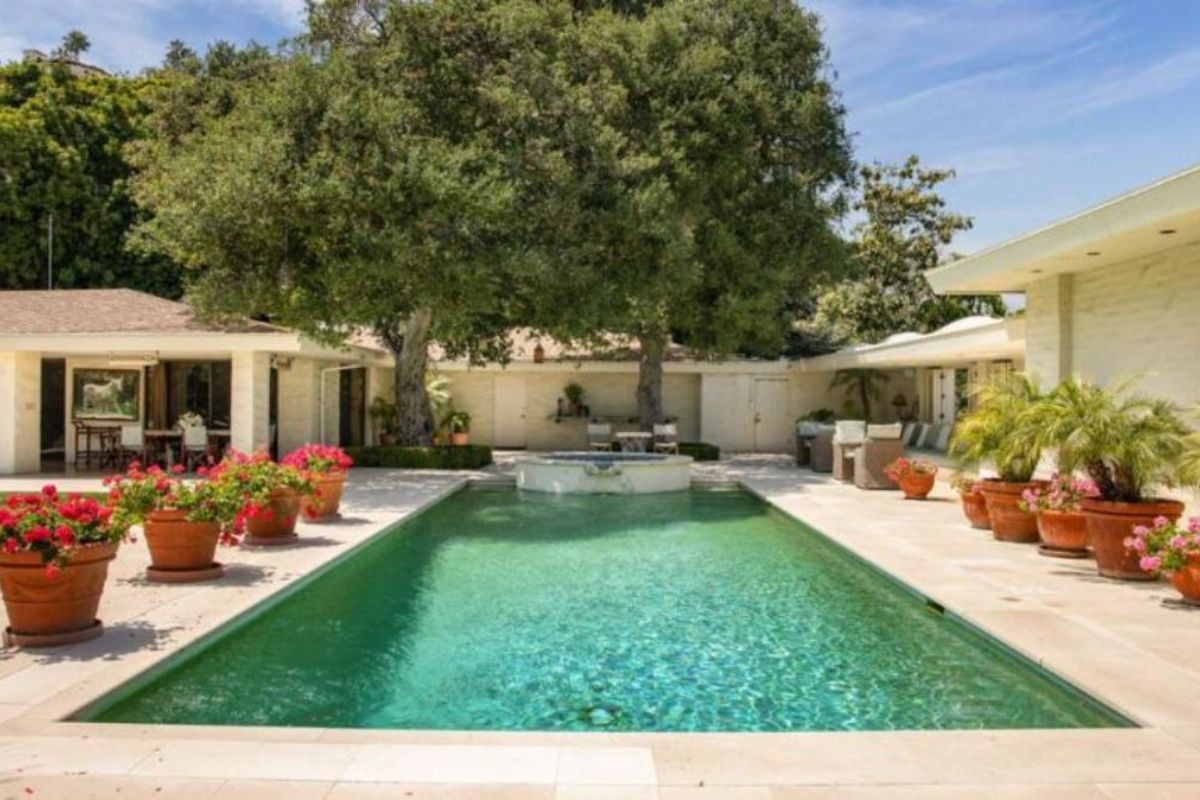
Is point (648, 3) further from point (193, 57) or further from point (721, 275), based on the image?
point (193, 57)

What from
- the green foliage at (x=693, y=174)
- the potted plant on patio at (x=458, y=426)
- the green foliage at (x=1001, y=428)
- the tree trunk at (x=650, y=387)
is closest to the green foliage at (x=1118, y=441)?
the green foliage at (x=1001, y=428)

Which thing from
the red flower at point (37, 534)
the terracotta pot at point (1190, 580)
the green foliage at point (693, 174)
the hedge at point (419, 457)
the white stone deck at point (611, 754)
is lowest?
the white stone deck at point (611, 754)

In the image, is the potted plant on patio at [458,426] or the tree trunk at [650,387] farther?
the potted plant on patio at [458,426]

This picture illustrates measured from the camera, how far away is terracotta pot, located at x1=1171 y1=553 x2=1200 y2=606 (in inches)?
285

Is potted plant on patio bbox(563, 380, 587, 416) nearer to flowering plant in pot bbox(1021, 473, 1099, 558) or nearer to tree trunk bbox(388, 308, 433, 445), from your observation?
tree trunk bbox(388, 308, 433, 445)

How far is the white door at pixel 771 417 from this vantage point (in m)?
27.8

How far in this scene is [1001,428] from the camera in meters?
10.9

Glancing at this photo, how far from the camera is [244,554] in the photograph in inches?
392

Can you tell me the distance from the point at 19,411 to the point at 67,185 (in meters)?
16.1

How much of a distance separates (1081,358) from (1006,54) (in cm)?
804

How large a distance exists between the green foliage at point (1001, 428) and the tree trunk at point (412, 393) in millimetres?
13552

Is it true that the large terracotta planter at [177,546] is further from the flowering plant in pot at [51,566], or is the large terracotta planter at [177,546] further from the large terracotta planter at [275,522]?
the flowering plant in pot at [51,566]

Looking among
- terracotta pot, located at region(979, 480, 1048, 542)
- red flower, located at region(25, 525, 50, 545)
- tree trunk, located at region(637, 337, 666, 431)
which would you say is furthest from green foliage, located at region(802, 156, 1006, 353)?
red flower, located at region(25, 525, 50, 545)

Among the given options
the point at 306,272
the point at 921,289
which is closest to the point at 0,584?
the point at 306,272
